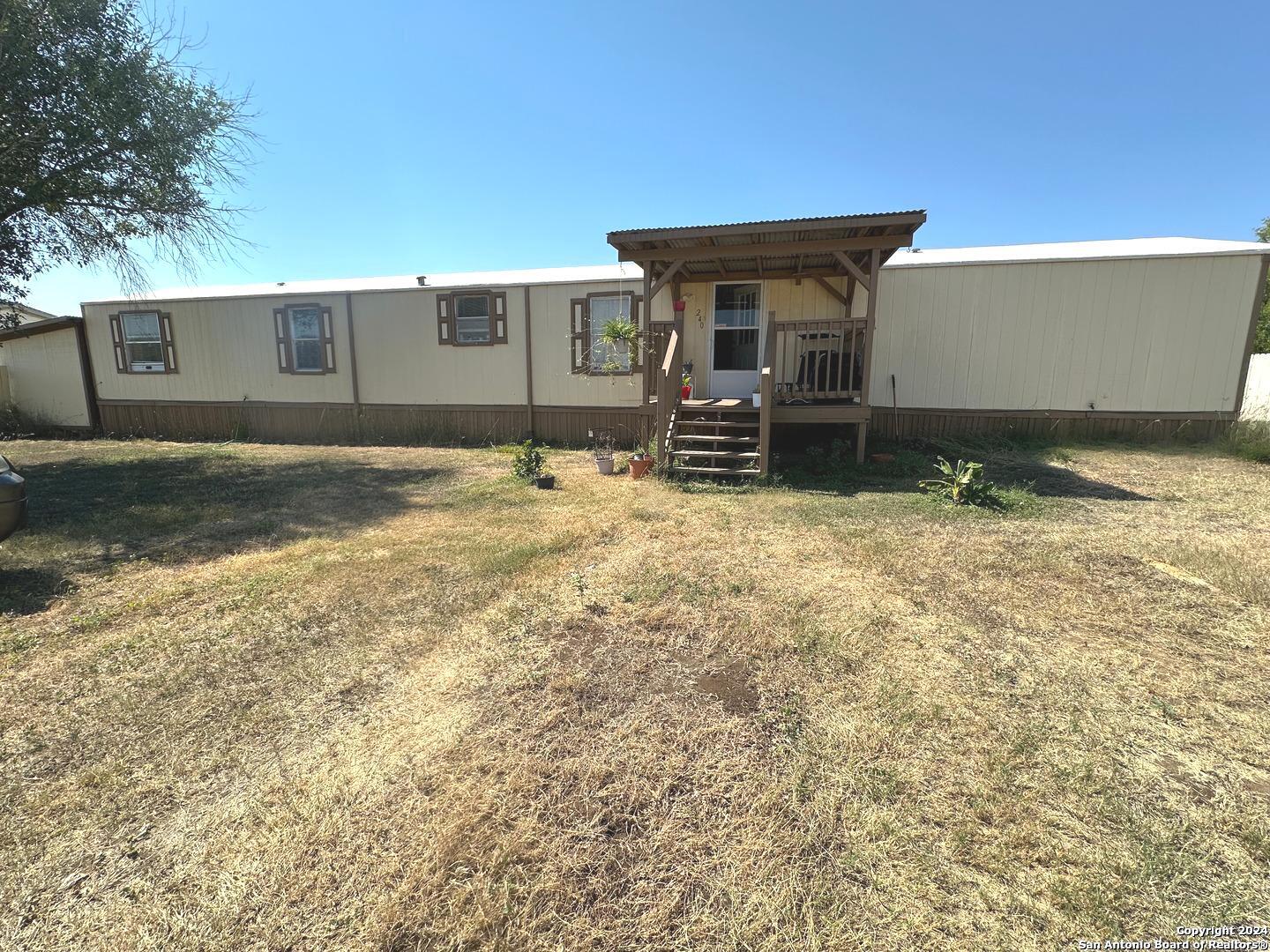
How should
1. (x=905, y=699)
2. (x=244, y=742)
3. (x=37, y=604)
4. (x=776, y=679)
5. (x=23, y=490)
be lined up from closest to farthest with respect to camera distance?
(x=244, y=742) < (x=905, y=699) < (x=776, y=679) < (x=37, y=604) < (x=23, y=490)

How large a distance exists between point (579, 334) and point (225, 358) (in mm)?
8199

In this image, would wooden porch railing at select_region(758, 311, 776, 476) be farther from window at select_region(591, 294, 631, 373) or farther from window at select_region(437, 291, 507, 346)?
window at select_region(437, 291, 507, 346)

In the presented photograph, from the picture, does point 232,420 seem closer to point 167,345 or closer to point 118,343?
point 167,345

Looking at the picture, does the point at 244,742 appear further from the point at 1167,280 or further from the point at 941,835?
the point at 1167,280

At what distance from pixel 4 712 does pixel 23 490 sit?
219 centimetres

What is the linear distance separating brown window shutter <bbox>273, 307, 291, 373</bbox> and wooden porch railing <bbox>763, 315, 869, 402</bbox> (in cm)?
1007

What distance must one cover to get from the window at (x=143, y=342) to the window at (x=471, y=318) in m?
6.65

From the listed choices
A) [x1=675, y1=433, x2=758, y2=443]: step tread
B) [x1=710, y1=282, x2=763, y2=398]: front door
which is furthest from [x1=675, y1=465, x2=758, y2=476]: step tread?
[x1=710, y1=282, x2=763, y2=398]: front door

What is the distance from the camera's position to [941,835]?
174 centimetres

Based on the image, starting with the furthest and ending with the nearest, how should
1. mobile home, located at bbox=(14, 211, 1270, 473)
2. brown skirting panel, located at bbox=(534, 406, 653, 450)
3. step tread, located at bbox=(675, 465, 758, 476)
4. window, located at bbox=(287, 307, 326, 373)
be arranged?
1. window, located at bbox=(287, 307, 326, 373)
2. brown skirting panel, located at bbox=(534, 406, 653, 450)
3. mobile home, located at bbox=(14, 211, 1270, 473)
4. step tread, located at bbox=(675, 465, 758, 476)

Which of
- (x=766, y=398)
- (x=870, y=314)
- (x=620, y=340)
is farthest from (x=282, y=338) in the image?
(x=870, y=314)

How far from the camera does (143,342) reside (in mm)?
12508

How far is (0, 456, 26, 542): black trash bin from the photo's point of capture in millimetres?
3666

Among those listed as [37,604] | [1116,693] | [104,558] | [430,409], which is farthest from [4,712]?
[430,409]
